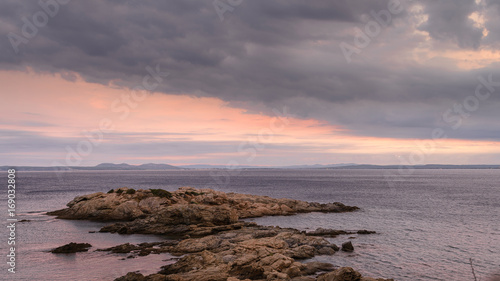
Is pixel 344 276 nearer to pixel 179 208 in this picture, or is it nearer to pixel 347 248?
pixel 347 248

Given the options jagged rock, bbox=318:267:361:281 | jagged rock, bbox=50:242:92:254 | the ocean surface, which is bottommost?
the ocean surface

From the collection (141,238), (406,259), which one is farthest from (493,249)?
(141,238)

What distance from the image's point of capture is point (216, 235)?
44875 mm

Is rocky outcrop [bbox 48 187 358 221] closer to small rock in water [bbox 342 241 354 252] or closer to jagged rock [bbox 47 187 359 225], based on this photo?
jagged rock [bbox 47 187 359 225]

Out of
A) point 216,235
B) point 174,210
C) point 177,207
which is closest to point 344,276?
point 216,235

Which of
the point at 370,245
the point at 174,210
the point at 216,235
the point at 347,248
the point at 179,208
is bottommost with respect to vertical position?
the point at 370,245

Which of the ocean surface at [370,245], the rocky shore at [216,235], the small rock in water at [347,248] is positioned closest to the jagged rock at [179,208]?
the rocky shore at [216,235]

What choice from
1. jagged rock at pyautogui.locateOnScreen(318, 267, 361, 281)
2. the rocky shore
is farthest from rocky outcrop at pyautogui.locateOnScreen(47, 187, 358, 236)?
jagged rock at pyautogui.locateOnScreen(318, 267, 361, 281)

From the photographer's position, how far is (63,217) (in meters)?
62.3

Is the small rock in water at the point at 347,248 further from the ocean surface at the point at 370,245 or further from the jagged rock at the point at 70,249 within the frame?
the jagged rock at the point at 70,249

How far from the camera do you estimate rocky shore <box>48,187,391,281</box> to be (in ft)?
93.0

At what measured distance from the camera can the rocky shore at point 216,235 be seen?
2834 centimetres

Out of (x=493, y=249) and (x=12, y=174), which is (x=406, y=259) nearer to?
(x=493, y=249)

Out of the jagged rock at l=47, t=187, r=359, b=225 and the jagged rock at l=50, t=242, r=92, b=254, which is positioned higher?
the jagged rock at l=47, t=187, r=359, b=225
